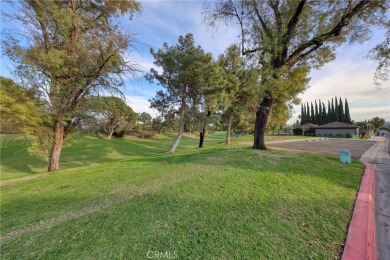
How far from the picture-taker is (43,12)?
6426mm

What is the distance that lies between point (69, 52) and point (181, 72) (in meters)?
7.82

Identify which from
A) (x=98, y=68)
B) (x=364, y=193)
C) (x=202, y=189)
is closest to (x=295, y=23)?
(x=364, y=193)

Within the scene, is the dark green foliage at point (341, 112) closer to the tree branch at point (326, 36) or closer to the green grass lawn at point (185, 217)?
the tree branch at point (326, 36)

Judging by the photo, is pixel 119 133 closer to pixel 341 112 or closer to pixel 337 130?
pixel 337 130

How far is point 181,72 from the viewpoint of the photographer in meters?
13.5

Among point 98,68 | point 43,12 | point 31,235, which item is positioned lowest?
point 31,235

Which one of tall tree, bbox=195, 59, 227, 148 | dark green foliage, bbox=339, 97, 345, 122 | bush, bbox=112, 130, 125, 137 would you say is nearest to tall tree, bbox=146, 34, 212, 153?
tall tree, bbox=195, 59, 227, 148

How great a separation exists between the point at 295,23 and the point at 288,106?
13.4ft

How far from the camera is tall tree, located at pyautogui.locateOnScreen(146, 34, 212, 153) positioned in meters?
14.0

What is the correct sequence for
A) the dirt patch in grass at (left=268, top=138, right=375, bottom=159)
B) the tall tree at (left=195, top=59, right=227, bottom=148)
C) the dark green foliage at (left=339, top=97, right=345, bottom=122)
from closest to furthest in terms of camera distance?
the dirt patch in grass at (left=268, top=138, right=375, bottom=159) → the tall tree at (left=195, top=59, right=227, bottom=148) → the dark green foliage at (left=339, top=97, right=345, bottom=122)

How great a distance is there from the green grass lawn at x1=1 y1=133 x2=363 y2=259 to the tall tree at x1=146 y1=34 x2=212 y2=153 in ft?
36.7

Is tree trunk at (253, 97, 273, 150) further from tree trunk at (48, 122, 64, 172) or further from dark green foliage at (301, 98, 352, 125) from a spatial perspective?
dark green foliage at (301, 98, 352, 125)

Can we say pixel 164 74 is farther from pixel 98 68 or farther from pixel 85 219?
pixel 85 219

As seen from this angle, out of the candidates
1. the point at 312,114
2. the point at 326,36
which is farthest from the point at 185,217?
the point at 312,114
